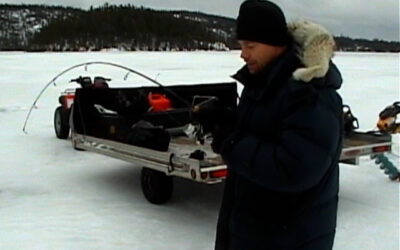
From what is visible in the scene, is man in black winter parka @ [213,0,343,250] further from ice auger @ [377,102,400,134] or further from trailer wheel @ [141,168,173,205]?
ice auger @ [377,102,400,134]

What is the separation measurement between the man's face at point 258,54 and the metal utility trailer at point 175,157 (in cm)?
189

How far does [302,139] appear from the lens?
4.98 feet

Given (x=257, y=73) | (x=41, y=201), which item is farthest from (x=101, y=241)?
(x=257, y=73)

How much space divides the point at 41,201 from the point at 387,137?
2687 millimetres

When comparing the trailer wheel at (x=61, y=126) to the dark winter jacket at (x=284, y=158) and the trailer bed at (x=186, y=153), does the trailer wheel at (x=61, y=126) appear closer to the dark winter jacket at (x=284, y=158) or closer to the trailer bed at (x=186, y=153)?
the trailer bed at (x=186, y=153)

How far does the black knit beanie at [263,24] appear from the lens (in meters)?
1.68

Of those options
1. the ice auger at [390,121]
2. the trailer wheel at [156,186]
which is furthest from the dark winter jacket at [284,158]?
the ice auger at [390,121]

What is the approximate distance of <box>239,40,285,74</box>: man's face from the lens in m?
1.69

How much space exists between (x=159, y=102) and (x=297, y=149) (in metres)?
4.37

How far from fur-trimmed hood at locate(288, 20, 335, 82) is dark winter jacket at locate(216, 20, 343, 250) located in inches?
0.6

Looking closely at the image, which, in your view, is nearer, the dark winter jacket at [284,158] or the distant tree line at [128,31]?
the dark winter jacket at [284,158]

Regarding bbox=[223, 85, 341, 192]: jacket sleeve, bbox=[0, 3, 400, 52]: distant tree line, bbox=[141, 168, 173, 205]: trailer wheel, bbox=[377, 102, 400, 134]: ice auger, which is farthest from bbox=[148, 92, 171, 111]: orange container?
bbox=[0, 3, 400, 52]: distant tree line

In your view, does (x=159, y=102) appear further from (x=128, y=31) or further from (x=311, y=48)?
(x=128, y=31)

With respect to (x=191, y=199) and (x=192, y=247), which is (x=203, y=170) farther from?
(x=191, y=199)
